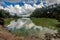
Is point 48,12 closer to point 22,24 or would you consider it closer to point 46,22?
point 46,22

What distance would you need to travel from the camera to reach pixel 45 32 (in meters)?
0.93

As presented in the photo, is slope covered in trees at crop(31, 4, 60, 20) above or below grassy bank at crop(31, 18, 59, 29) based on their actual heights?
above

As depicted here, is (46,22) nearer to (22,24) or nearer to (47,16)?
(47,16)

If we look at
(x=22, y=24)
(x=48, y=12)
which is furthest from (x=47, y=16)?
(x=22, y=24)

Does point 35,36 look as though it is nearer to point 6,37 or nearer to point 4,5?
point 6,37

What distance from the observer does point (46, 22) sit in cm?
95

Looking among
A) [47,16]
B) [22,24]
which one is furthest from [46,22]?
[22,24]

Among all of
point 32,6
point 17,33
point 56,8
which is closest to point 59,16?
point 56,8

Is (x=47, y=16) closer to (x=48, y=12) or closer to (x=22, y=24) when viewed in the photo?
(x=48, y=12)

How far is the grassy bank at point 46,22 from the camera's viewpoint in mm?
934

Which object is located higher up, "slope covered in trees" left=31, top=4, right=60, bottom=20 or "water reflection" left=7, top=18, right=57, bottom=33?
"slope covered in trees" left=31, top=4, right=60, bottom=20

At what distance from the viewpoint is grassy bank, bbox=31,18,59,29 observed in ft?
3.06

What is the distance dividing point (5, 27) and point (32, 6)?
0.25 m

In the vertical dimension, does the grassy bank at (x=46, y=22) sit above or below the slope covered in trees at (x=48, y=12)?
below
